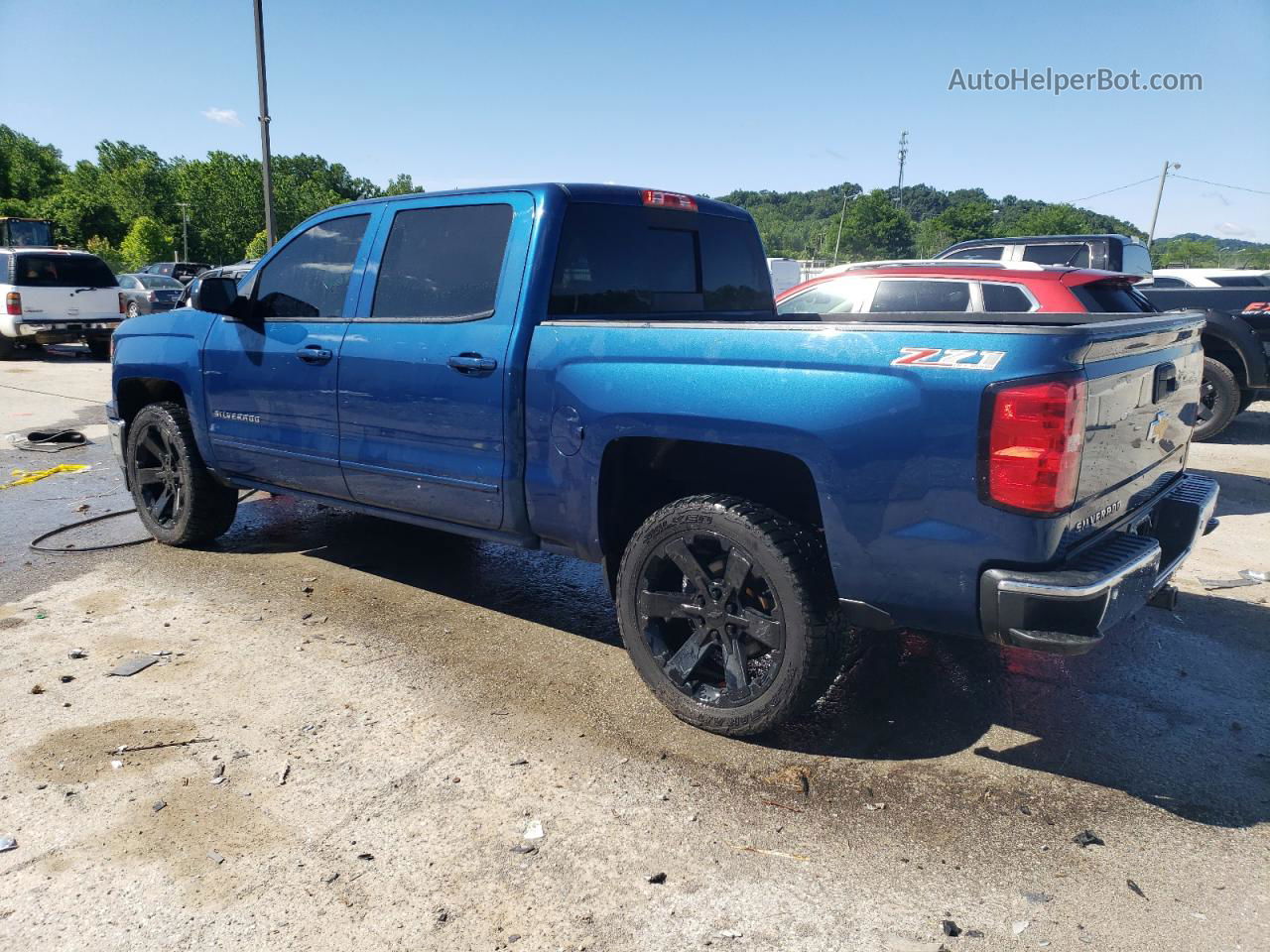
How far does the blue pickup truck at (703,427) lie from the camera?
8.95 ft

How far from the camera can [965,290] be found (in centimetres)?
700

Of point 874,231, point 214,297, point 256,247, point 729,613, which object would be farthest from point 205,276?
point 874,231

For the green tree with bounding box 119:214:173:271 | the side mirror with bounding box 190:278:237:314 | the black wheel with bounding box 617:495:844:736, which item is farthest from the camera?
the green tree with bounding box 119:214:173:271

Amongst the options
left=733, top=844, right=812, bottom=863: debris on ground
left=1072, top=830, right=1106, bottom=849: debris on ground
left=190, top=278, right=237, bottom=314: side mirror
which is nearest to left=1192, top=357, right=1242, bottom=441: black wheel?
left=1072, top=830, right=1106, bottom=849: debris on ground

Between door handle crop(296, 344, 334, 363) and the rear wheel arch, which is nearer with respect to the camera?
the rear wheel arch

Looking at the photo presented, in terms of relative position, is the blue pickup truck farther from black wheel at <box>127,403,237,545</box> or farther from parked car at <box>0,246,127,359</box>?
parked car at <box>0,246,127,359</box>

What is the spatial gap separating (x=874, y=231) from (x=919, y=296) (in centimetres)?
11699

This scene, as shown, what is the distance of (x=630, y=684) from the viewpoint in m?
3.92

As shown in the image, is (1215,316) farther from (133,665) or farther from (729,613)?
(133,665)

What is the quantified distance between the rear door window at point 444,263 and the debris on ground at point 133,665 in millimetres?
1849

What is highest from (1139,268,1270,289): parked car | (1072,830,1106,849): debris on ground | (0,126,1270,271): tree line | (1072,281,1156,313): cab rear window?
(0,126,1270,271): tree line

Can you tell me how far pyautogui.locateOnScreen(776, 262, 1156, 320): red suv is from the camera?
662 cm

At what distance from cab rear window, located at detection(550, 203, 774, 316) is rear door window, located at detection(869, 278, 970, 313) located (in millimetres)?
2424

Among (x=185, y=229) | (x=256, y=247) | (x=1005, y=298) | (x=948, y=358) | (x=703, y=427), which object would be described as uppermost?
(x=185, y=229)
